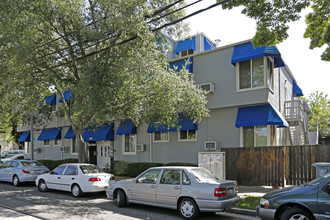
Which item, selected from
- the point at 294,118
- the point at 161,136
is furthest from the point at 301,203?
the point at 161,136

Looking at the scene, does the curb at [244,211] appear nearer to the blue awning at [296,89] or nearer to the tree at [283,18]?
the tree at [283,18]

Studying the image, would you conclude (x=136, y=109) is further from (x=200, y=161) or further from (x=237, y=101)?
(x=237, y=101)

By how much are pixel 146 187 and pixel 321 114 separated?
3683 centimetres

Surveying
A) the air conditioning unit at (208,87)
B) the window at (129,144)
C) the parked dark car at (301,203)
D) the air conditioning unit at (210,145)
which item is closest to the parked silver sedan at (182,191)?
the parked dark car at (301,203)

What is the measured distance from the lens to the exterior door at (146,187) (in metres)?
9.13

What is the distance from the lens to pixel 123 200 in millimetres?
9875

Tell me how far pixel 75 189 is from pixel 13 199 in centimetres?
238

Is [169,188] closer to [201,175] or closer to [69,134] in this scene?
[201,175]

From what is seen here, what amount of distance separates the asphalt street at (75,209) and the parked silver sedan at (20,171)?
279 centimetres

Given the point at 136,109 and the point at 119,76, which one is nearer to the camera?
the point at 119,76

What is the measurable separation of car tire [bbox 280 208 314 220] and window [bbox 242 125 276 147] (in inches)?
345

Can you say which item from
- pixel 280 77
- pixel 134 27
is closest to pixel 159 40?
pixel 134 27

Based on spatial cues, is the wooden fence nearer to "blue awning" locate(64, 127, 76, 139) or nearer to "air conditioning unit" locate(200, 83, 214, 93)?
"air conditioning unit" locate(200, 83, 214, 93)

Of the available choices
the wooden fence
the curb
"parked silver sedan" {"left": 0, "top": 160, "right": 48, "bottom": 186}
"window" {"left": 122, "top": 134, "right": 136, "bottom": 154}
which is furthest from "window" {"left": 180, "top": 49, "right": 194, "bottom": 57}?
the curb
